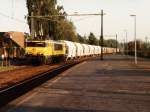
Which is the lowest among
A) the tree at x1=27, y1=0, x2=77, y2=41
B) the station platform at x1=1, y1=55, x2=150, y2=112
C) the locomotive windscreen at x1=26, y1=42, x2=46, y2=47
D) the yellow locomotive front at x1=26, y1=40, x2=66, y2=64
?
the station platform at x1=1, y1=55, x2=150, y2=112

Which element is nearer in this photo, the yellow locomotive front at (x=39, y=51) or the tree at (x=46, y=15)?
the yellow locomotive front at (x=39, y=51)

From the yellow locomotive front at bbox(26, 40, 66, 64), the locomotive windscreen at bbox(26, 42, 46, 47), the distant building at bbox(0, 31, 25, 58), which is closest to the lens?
the yellow locomotive front at bbox(26, 40, 66, 64)

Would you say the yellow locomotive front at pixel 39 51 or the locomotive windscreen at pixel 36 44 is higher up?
the locomotive windscreen at pixel 36 44

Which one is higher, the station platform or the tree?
the tree

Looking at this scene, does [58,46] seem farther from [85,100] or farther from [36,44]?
[85,100]

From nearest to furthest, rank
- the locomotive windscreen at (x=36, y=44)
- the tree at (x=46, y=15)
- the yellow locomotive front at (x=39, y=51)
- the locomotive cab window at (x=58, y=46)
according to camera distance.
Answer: the yellow locomotive front at (x=39, y=51), the locomotive windscreen at (x=36, y=44), the locomotive cab window at (x=58, y=46), the tree at (x=46, y=15)

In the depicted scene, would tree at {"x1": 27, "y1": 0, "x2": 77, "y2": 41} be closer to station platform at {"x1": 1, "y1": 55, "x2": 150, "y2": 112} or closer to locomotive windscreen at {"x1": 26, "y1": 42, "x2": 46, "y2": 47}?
locomotive windscreen at {"x1": 26, "y1": 42, "x2": 46, "y2": 47}

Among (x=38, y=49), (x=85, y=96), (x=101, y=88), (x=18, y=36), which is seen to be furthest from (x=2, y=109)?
(x=18, y=36)

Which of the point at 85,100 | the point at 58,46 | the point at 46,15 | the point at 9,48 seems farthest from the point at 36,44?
the point at 46,15

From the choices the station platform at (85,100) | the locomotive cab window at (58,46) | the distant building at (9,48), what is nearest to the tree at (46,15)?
the distant building at (9,48)

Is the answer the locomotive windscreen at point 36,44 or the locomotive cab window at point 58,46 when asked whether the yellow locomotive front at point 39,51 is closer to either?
the locomotive windscreen at point 36,44

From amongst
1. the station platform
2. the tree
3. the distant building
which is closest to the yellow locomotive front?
the distant building

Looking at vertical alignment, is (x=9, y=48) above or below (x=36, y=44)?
below

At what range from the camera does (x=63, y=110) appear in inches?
549
